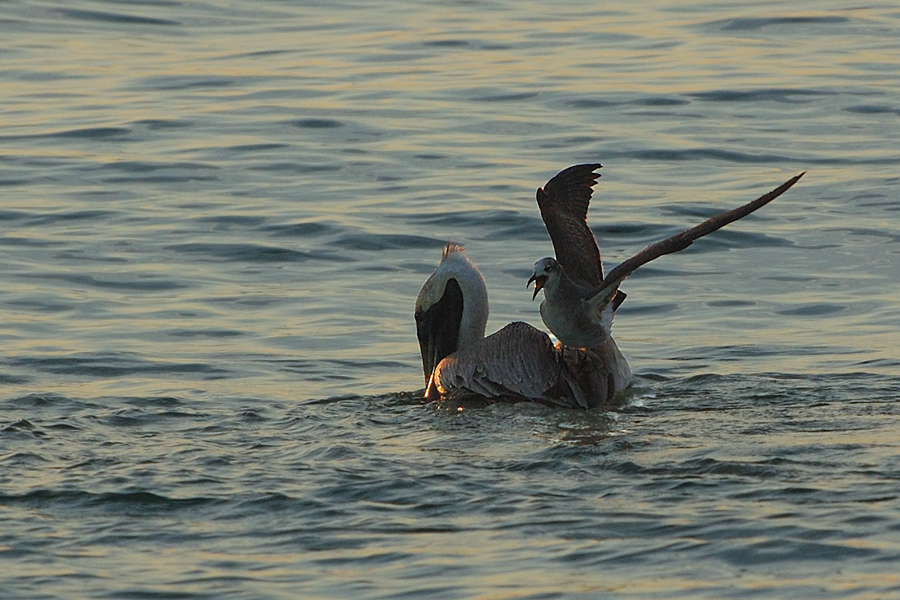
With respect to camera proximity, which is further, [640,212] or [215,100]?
[215,100]

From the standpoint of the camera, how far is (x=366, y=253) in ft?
39.0

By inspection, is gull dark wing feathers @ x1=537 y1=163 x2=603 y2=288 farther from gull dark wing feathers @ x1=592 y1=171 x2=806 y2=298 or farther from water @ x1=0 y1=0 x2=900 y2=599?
gull dark wing feathers @ x1=592 y1=171 x2=806 y2=298

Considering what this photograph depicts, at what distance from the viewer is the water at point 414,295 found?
231 inches

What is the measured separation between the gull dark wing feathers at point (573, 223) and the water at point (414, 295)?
0.72 metres

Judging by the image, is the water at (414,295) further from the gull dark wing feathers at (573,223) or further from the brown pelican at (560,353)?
the gull dark wing feathers at (573,223)

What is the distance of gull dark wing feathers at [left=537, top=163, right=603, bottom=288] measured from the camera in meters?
8.48

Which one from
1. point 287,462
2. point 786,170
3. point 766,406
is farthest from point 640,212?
point 287,462

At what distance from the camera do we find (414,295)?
11.0 meters

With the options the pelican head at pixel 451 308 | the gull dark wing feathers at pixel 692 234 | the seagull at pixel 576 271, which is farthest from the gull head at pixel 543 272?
the pelican head at pixel 451 308

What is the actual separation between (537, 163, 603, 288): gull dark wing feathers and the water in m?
0.72

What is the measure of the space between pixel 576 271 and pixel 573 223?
0.29 m

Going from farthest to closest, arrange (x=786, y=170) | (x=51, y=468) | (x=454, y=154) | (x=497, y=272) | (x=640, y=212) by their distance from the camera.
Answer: (x=454, y=154), (x=786, y=170), (x=640, y=212), (x=497, y=272), (x=51, y=468)

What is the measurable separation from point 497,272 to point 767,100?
19.5ft

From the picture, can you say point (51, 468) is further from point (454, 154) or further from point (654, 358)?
point (454, 154)
